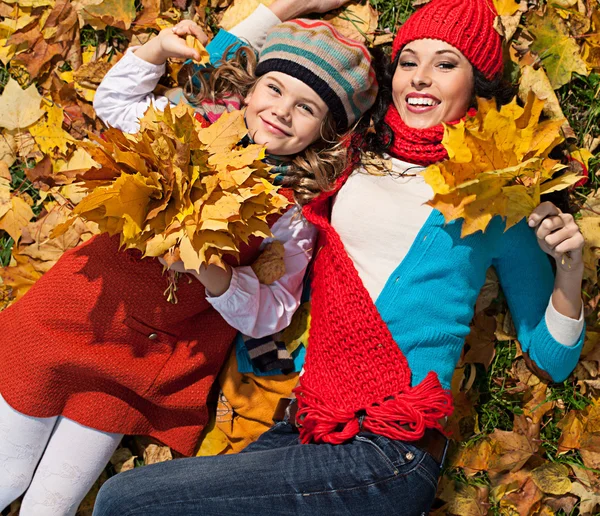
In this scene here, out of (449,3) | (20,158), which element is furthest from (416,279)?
(20,158)

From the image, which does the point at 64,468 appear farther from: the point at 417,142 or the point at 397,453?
the point at 417,142

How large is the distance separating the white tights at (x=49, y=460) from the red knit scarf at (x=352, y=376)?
3.04ft

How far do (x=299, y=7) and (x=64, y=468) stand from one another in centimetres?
227

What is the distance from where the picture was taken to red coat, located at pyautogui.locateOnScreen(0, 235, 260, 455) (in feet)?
8.59

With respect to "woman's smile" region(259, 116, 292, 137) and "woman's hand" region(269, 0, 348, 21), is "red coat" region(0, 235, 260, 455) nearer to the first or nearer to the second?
"woman's smile" region(259, 116, 292, 137)

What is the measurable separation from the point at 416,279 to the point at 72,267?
1412 millimetres

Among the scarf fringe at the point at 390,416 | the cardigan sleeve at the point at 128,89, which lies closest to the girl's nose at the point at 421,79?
the cardigan sleeve at the point at 128,89

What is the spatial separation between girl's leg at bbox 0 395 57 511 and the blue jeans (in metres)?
0.45

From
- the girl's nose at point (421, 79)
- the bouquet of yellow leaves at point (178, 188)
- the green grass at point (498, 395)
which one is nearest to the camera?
the bouquet of yellow leaves at point (178, 188)

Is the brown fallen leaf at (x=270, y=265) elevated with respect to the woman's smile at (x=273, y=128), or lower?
lower

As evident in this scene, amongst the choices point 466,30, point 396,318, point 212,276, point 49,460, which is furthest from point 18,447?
point 466,30

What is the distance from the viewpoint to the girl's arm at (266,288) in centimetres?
249

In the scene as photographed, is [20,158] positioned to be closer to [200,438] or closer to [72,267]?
[72,267]

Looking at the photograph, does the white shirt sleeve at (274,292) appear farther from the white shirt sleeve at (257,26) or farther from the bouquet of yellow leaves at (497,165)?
the white shirt sleeve at (257,26)
